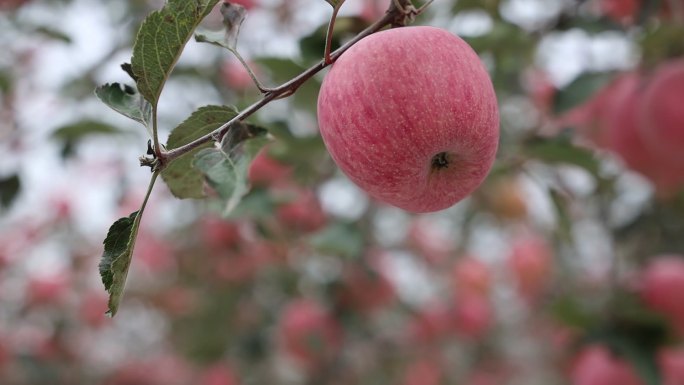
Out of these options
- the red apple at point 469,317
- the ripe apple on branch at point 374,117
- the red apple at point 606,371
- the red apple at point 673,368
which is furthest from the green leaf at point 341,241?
the red apple at point 469,317

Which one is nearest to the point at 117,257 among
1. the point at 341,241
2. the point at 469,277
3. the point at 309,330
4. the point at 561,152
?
the point at 341,241

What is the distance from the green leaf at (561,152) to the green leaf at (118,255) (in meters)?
0.75

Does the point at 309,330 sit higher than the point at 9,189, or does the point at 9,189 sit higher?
the point at 9,189

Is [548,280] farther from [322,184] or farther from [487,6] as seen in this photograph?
[487,6]

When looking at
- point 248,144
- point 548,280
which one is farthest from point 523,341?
point 248,144

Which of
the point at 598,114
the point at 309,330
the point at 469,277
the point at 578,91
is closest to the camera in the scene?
the point at 578,91

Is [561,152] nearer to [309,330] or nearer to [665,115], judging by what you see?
[665,115]

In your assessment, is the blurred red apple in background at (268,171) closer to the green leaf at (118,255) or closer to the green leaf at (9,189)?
the green leaf at (9,189)

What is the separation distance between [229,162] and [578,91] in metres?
0.82

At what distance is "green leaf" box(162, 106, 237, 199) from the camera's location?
0.63 meters

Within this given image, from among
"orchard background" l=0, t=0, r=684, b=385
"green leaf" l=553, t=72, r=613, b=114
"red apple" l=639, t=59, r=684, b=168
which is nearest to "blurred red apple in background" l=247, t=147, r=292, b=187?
"orchard background" l=0, t=0, r=684, b=385

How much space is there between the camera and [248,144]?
66cm

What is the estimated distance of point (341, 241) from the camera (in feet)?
4.01

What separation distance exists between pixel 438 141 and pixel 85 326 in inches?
117
